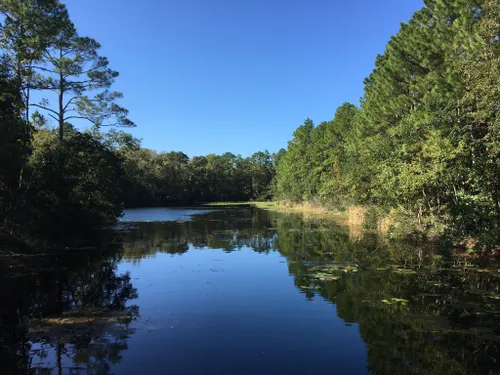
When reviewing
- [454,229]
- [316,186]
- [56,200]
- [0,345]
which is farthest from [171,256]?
[316,186]

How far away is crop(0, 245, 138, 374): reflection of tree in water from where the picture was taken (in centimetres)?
699

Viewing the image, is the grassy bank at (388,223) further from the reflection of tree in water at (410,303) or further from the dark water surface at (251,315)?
the dark water surface at (251,315)

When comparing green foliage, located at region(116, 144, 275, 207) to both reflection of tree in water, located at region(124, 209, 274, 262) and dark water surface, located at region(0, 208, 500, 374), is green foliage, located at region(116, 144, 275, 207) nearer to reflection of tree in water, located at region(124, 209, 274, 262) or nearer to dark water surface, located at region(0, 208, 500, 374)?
reflection of tree in water, located at region(124, 209, 274, 262)

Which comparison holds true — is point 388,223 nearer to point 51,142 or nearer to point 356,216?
point 356,216

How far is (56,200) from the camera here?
2141 centimetres

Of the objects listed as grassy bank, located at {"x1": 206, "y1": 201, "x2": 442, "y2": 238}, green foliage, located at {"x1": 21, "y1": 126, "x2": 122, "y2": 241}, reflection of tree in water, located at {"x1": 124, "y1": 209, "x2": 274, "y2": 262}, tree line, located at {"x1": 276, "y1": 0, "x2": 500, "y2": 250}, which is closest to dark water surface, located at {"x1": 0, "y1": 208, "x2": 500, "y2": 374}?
reflection of tree in water, located at {"x1": 124, "y1": 209, "x2": 274, "y2": 262}

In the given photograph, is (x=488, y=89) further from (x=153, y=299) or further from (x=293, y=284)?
(x=153, y=299)

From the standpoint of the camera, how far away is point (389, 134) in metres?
27.0

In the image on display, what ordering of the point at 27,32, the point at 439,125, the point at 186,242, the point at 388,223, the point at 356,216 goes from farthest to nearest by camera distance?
the point at 356,216 < the point at 388,223 < the point at 186,242 < the point at 27,32 < the point at 439,125

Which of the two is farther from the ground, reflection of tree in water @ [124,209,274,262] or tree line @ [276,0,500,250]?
tree line @ [276,0,500,250]

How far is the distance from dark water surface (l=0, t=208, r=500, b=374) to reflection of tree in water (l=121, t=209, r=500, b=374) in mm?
40

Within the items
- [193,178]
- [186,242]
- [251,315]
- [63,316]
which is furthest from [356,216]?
[193,178]

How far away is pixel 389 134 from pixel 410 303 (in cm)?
1882

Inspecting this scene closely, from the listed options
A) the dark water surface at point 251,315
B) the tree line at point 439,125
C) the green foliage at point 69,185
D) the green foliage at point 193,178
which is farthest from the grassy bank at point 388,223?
the green foliage at point 193,178
